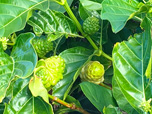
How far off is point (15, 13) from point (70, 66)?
Result: 0.29 m

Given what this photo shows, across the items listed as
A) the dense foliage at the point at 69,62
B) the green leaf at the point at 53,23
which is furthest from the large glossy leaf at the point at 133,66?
the green leaf at the point at 53,23

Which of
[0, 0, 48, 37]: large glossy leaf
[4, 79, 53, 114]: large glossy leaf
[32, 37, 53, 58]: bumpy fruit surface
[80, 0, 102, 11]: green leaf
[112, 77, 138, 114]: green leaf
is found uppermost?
[0, 0, 48, 37]: large glossy leaf

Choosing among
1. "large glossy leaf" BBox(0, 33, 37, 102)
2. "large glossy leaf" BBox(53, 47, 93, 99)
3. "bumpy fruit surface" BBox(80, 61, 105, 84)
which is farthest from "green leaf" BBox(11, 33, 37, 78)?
"bumpy fruit surface" BBox(80, 61, 105, 84)

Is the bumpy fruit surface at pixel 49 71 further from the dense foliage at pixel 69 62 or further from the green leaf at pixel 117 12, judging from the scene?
the green leaf at pixel 117 12

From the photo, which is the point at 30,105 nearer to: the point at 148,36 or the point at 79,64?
the point at 79,64

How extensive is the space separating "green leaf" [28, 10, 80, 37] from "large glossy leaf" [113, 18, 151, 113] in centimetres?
24

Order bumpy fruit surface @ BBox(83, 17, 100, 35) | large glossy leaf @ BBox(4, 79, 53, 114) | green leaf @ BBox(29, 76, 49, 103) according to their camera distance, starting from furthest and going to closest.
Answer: bumpy fruit surface @ BBox(83, 17, 100, 35)
large glossy leaf @ BBox(4, 79, 53, 114)
green leaf @ BBox(29, 76, 49, 103)

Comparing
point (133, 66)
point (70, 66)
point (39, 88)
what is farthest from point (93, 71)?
point (39, 88)

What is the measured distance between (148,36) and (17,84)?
0.44m

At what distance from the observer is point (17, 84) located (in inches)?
35.1

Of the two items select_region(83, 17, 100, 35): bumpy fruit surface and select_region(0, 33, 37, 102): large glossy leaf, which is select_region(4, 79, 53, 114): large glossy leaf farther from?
select_region(83, 17, 100, 35): bumpy fruit surface

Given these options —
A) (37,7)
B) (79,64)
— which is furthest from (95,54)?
(37,7)

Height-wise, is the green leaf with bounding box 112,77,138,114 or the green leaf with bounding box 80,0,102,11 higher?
the green leaf with bounding box 80,0,102,11

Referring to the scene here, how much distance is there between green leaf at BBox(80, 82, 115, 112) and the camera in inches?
35.9
